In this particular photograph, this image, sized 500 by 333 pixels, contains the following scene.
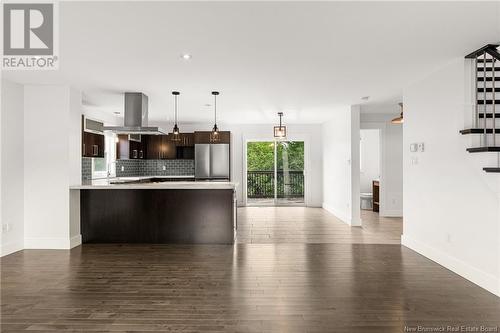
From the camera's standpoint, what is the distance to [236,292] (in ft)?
10.5

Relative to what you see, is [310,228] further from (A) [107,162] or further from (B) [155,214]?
(A) [107,162]

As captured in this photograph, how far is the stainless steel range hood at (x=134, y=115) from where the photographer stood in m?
5.55

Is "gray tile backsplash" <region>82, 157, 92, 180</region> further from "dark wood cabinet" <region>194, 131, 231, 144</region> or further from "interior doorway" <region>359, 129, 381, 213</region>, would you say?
"interior doorway" <region>359, 129, 381, 213</region>

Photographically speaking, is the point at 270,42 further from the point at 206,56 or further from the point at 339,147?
the point at 339,147

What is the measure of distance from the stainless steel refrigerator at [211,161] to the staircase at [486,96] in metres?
6.30

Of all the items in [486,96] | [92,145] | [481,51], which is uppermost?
[481,51]

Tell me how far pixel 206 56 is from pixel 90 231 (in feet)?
12.0

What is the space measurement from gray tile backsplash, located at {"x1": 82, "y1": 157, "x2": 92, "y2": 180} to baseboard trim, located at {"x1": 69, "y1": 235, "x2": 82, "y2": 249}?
1914 mm

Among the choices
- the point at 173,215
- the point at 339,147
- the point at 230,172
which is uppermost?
the point at 339,147

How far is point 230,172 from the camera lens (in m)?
9.34

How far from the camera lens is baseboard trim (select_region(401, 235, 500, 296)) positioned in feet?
10.7

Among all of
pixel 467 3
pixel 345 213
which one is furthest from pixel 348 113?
pixel 467 3

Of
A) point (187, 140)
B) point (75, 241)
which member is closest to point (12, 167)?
point (75, 241)

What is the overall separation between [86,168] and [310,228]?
4.91m
